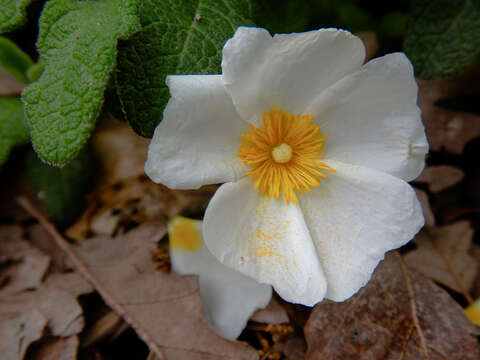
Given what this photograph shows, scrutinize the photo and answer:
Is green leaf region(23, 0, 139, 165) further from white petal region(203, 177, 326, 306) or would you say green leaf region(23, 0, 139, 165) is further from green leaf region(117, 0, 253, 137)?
white petal region(203, 177, 326, 306)

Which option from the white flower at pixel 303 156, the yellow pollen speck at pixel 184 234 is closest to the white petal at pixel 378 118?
the white flower at pixel 303 156

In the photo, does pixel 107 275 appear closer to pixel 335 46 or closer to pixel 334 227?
pixel 334 227

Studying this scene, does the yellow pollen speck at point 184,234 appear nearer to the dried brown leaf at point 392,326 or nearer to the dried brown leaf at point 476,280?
the dried brown leaf at point 392,326

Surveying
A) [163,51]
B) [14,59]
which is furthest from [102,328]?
[14,59]

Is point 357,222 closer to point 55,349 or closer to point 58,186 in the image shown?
point 55,349

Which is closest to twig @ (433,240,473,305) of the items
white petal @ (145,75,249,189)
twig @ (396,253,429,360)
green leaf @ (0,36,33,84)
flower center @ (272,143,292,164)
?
twig @ (396,253,429,360)
